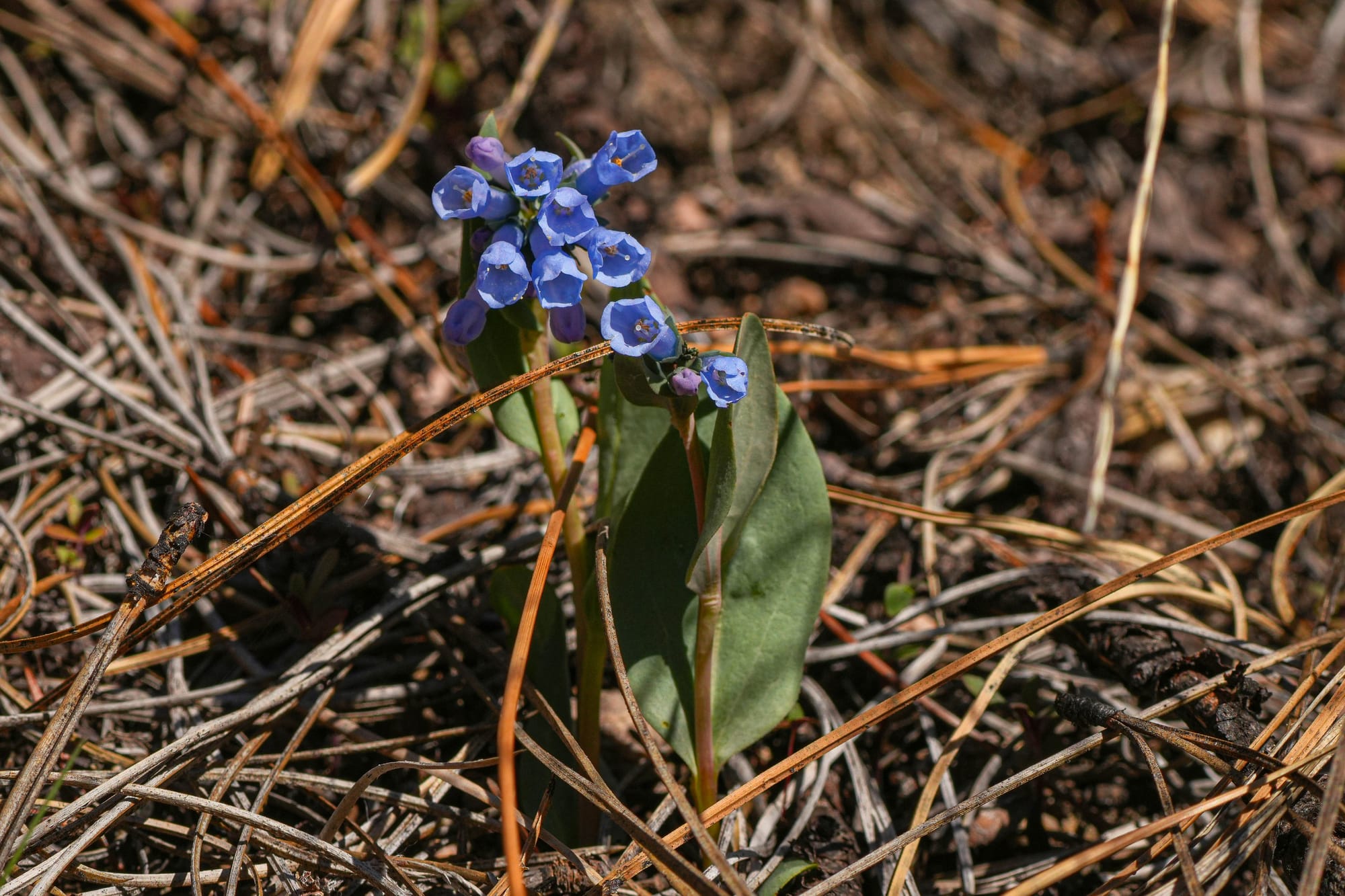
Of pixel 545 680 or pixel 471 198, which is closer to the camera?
pixel 471 198

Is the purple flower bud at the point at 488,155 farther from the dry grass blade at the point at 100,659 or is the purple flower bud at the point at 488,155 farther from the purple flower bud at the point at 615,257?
the dry grass blade at the point at 100,659

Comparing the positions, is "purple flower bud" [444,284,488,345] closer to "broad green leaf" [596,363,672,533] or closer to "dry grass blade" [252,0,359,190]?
"broad green leaf" [596,363,672,533]

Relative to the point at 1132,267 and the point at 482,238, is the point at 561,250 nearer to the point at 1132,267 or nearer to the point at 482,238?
the point at 482,238

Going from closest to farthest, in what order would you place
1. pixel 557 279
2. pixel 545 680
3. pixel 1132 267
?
pixel 557 279 < pixel 545 680 < pixel 1132 267

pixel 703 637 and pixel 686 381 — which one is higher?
pixel 686 381

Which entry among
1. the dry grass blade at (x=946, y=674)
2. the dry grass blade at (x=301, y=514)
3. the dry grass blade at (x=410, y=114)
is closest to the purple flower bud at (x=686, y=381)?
the dry grass blade at (x=301, y=514)

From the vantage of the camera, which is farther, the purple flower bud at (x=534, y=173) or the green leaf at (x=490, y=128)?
the green leaf at (x=490, y=128)

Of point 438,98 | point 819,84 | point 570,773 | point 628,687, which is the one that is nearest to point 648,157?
point 628,687

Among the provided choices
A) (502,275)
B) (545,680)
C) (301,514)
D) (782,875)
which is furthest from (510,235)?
(782,875)
